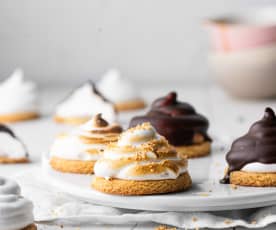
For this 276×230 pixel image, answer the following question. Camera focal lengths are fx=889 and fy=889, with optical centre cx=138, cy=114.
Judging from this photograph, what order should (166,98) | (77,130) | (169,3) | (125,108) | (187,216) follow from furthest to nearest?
(169,3) → (125,108) → (166,98) → (77,130) → (187,216)

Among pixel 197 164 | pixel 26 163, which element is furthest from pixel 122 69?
pixel 197 164

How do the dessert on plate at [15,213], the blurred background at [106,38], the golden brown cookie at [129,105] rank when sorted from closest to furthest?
the dessert on plate at [15,213] < the golden brown cookie at [129,105] < the blurred background at [106,38]

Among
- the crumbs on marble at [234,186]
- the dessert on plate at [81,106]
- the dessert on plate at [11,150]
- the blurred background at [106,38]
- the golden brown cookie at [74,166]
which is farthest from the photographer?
the blurred background at [106,38]

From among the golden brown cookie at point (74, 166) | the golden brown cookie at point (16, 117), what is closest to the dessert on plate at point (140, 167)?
the golden brown cookie at point (74, 166)

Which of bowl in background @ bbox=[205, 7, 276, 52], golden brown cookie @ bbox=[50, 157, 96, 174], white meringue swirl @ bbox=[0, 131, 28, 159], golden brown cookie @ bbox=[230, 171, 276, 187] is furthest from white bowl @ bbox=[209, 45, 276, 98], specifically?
golden brown cookie @ bbox=[230, 171, 276, 187]

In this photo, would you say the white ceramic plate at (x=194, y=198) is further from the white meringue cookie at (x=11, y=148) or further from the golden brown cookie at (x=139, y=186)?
the white meringue cookie at (x=11, y=148)

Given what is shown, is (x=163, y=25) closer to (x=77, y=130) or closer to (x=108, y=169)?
(x=77, y=130)
